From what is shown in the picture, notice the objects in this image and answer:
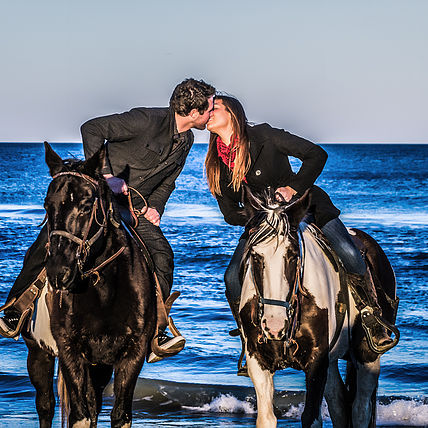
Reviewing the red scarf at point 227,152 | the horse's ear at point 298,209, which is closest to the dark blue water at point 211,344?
the red scarf at point 227,152

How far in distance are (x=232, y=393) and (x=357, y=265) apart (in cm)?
422

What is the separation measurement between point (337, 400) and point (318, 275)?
1730 millimetres

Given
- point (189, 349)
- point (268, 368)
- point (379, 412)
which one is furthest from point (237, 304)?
point (189, 349)

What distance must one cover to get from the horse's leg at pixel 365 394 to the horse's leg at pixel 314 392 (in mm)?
1403

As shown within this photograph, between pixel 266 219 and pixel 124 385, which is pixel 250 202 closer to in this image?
pixel 266 219

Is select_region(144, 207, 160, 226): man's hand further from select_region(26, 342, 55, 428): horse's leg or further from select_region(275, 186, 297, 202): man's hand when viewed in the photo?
select_region(26, 342, 55, 428): horse's leg

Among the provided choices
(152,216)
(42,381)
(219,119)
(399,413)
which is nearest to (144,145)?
(152,216)

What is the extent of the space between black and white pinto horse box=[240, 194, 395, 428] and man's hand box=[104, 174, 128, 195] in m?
1.09

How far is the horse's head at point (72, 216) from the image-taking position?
5973 mm

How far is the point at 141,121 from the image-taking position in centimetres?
751

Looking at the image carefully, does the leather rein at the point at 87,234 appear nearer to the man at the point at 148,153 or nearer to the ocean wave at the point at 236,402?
the man at the point at 148,153

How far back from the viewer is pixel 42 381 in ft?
26.0

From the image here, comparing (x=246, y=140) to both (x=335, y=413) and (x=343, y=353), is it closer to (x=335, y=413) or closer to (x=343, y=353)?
(x=343, y=353)

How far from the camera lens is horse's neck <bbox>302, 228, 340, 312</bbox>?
6711mm
